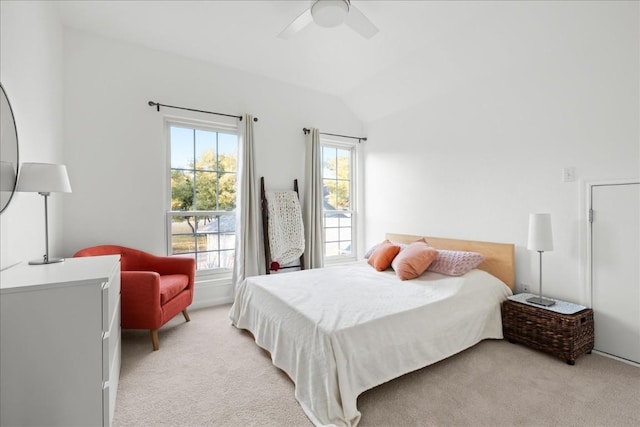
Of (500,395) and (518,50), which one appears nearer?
(500,395)

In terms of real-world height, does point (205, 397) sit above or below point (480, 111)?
below

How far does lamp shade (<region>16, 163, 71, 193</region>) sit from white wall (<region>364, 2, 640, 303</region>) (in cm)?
349

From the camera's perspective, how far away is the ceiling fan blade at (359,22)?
2279mm

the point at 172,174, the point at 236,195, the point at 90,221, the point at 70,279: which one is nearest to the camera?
the point at 70,279

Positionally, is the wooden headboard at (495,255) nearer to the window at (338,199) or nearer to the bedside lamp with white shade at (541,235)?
the bedside lamp with white shade at (541,235)

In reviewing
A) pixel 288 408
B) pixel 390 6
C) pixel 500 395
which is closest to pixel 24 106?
pixel 288 408

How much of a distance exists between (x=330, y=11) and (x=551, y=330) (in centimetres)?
295

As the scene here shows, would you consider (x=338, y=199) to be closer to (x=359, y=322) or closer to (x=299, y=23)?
(x=299, y=23)

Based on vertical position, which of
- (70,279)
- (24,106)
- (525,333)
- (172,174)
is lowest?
(525,333)

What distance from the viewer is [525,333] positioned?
2.44 m

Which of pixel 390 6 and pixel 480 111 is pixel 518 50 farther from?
pixel 390 6

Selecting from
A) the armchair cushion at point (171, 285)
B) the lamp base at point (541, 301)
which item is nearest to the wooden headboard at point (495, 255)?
the lamp base at point (541, 301)

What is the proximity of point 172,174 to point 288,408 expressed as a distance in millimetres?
2862

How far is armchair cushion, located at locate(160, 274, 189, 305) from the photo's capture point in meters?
2.55
